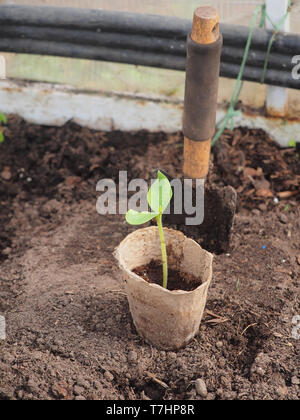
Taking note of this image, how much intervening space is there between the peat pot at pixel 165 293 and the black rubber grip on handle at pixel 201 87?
37 cm

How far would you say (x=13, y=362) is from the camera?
5.26 feet

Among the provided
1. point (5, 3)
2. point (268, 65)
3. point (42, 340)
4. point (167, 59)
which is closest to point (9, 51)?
point (5, 3)

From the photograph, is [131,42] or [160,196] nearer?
[160,196]

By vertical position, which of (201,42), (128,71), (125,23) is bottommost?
(128,71)

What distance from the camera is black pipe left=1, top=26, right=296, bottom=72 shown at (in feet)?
7.52

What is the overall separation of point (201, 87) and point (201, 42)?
0.45ft

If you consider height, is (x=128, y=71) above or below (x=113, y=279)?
above

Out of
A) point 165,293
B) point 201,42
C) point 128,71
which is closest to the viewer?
point 165,293

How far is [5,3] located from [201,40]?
1.41 metres

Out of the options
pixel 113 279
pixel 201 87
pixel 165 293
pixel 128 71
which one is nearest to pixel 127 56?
pixel 128 71

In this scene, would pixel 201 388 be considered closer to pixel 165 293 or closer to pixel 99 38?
pixel 165 293

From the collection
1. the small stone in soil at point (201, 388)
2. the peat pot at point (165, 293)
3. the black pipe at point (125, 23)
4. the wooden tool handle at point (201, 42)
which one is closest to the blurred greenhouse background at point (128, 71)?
the black pipe at point (125, 23)

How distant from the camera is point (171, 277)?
68.2 inches

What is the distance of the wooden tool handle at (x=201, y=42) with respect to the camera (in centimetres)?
159
